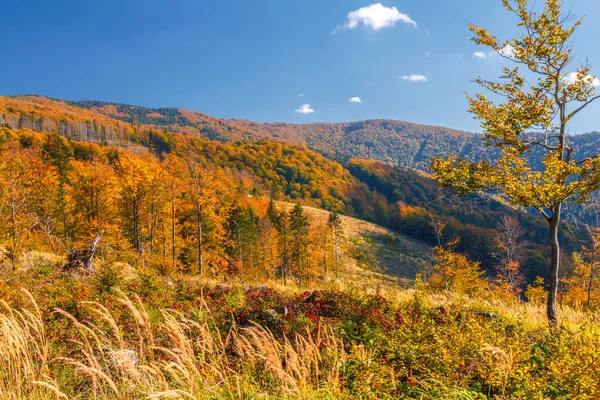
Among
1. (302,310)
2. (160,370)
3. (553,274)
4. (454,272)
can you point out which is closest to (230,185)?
(454,272)

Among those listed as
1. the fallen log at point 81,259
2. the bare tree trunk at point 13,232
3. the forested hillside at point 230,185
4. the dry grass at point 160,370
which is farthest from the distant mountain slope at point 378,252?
the dry grass at point 160,370

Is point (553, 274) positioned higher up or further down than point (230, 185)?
further down

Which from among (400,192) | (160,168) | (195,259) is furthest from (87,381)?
(400,192)

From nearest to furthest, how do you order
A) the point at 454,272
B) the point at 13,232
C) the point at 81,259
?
the point at 81,259, the point at 13,232, the point at 454,272

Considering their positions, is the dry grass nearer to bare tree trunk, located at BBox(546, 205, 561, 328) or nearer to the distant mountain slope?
bare tree trunk, located at BBox(546, 205, 561, 328)

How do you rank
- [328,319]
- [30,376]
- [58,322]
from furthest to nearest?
[328,319], [58,322], [30,376]

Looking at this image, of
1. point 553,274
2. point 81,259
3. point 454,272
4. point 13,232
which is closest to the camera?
point 553,274

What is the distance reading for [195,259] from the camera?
3238 cm

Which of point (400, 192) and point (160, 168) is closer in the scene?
point (160, 168)

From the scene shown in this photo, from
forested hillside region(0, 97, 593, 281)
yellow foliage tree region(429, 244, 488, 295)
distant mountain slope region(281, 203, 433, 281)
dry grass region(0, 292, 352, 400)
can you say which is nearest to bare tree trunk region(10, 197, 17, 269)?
forested hillside region(0, 97, 593, 281)

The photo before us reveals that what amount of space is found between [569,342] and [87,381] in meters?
6.78

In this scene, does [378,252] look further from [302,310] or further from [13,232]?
[302,310]

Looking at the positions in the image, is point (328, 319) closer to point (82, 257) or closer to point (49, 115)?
point (82, 257)

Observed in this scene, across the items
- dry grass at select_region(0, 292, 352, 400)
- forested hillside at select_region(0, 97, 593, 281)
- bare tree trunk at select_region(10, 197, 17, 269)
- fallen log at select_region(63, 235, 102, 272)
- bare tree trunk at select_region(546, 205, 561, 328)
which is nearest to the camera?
dry grass at select_region(0, 292, 352, 400)
